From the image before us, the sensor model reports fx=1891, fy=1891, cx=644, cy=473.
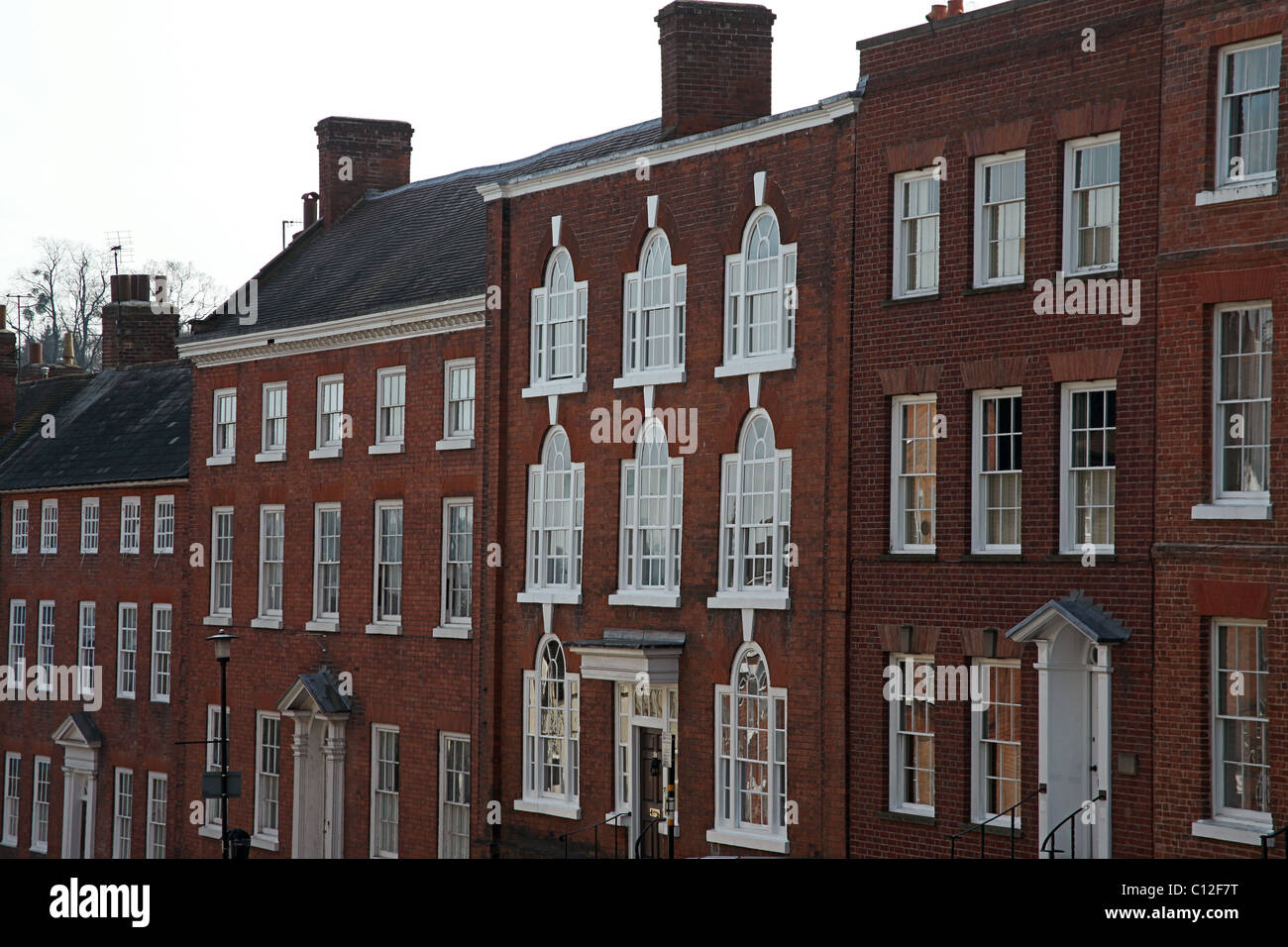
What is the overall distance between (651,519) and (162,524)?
1913 cm

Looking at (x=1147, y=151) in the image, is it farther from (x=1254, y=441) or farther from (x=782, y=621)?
(x=782, y=621)

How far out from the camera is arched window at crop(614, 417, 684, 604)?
29.8 metres

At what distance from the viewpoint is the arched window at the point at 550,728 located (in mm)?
31656

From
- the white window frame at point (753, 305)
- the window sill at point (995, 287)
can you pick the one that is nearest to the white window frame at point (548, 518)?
the white window frame at point (753, 305)

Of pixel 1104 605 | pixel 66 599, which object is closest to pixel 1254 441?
pixel 1104 605

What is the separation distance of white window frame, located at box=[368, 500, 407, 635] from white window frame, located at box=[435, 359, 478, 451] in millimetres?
2161

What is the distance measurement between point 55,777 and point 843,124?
1234 inches

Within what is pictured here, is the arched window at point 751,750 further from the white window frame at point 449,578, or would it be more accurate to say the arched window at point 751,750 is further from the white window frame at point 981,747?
the white window frame at point 449,578

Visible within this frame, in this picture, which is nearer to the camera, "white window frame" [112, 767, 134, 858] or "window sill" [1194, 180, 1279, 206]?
"window sill" [1194, 180, 1279, 206]

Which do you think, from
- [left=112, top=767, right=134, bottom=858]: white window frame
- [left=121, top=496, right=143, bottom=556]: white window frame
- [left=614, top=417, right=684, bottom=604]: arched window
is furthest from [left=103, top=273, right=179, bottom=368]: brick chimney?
[left=614, top=417, right=684, bottom=604]: arched window

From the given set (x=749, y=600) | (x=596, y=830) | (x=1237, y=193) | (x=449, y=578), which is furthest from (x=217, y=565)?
(x=1237, y=193)

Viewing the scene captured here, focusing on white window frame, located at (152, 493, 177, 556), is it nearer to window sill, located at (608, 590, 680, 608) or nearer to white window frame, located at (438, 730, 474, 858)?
white window frame, located at (438, 730, 474, 858)

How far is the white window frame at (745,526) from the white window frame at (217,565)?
55.9ft
